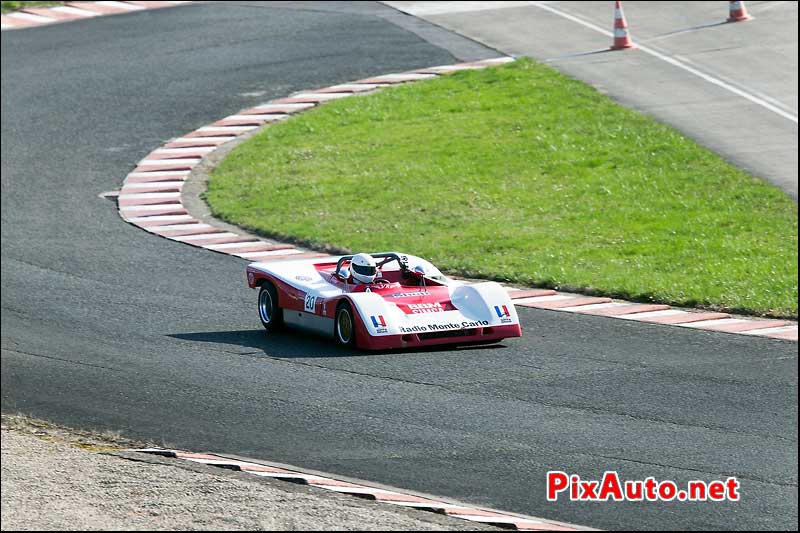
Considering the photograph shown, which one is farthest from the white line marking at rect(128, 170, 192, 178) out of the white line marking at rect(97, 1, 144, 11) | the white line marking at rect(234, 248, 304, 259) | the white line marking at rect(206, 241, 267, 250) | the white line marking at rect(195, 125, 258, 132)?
the white line marking at rect(97, 1, 144, 11)

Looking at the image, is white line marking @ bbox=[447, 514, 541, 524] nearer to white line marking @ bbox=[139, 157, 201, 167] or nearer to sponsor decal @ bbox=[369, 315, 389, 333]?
sponsor decal @ bbox=[369, 315, 389, 333]

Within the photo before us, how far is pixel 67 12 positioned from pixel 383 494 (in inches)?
1094

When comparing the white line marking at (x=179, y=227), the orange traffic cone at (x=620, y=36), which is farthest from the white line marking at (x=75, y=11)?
the white line marking at (x=179, y=227)

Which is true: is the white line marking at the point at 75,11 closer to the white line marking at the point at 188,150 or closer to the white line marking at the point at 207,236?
the white line marking at the point at 188,150

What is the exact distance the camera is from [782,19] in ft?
103

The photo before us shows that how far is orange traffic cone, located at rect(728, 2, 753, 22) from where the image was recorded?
102 ft

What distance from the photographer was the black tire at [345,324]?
11633mm

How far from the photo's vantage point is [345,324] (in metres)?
11.9

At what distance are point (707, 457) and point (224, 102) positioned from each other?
58.1ft

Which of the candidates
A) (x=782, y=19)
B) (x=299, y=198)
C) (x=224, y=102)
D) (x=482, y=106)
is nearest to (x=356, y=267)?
(x=299, y=198)

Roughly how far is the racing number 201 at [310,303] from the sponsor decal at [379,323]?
604mm

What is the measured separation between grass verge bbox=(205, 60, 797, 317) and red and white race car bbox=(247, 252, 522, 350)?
0.53 meters

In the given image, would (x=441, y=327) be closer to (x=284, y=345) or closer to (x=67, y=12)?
(x=284, y=345)

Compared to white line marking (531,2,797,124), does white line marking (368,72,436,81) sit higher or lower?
lower
